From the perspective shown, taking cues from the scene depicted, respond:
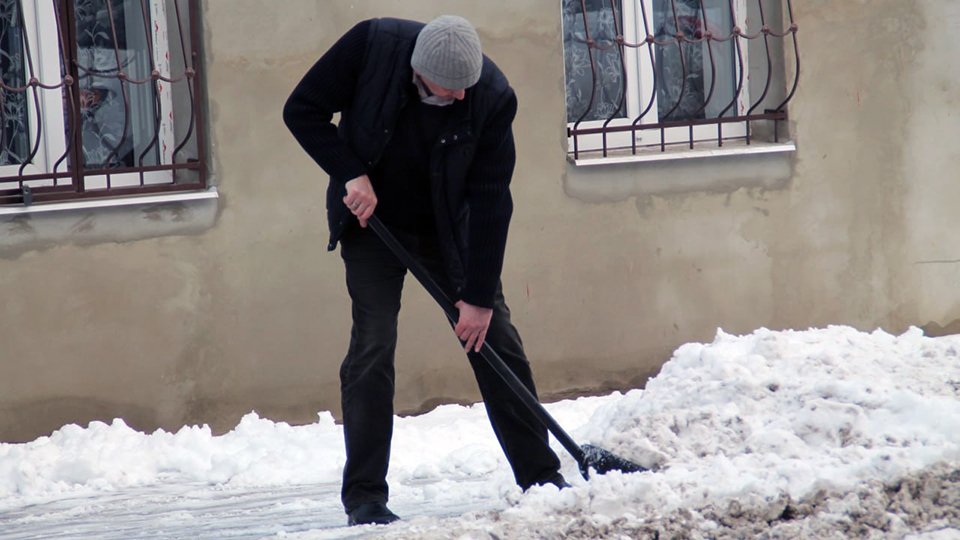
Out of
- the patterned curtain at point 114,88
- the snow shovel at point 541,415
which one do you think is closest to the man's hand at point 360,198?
the snow shovel at point 541,415

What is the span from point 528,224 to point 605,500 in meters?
2.70

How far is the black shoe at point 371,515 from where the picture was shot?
3746 millimetres

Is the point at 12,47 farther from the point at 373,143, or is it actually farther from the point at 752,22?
the point at 752,22

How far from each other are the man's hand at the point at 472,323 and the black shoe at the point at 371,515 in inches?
22.7

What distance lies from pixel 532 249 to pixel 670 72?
1343 millimetres

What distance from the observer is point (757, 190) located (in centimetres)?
626

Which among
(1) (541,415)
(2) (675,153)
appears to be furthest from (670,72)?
(1) (541,415)

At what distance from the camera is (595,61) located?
6312mm

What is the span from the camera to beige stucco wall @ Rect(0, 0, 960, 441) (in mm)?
5328

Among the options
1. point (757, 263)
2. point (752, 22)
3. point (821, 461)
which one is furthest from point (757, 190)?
point (821, 461)

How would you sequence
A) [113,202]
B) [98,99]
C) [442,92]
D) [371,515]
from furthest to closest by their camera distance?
1. [98,99]
2. [113,202]
3. [371,515]
4. [442,92]

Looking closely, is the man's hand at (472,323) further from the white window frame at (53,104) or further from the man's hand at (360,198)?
the white window frame at (53,104)

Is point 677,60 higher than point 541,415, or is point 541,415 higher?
point 677,60

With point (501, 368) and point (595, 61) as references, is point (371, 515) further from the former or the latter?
point (595, 61)
